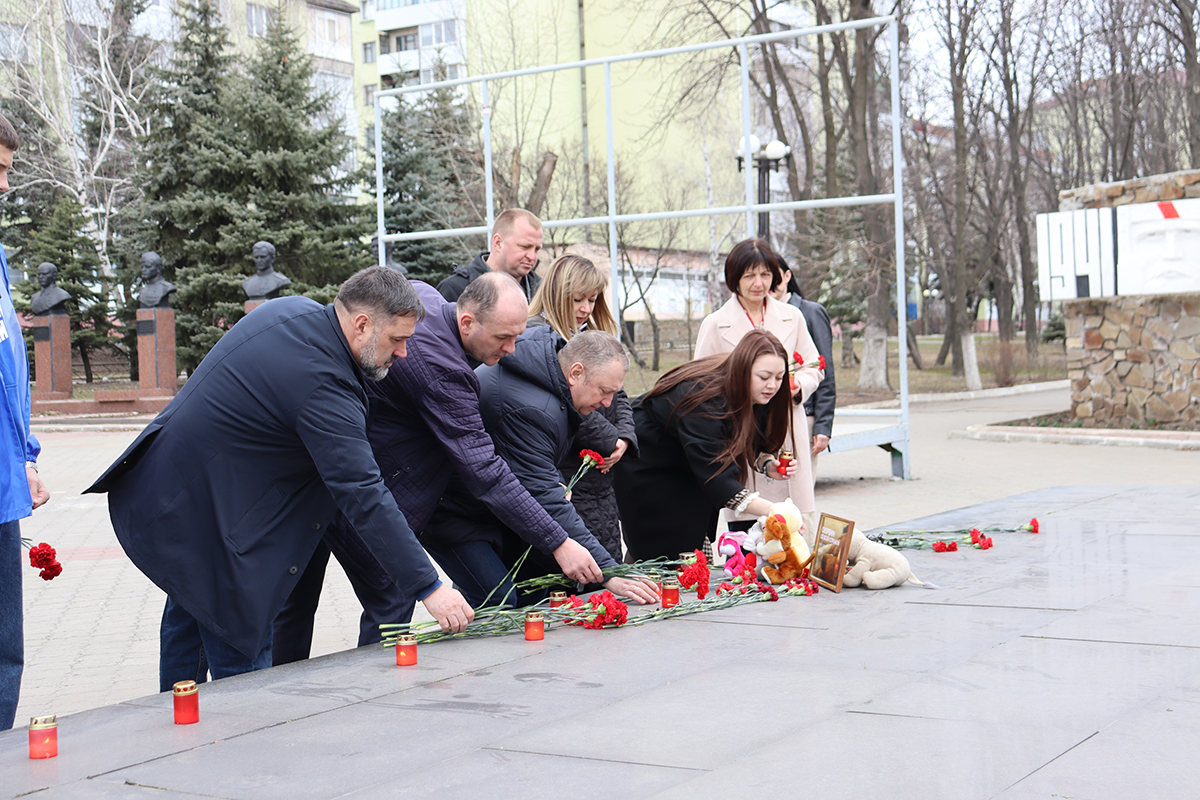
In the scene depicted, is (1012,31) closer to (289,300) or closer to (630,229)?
(630,229)

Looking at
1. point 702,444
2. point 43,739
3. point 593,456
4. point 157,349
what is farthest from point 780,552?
point 157,349

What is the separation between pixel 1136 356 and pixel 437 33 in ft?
121

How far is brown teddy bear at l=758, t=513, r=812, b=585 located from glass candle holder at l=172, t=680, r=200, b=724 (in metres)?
2.12

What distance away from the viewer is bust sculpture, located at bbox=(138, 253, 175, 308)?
2050 cm

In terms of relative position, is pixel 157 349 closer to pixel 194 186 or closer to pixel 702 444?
pixel 194 186

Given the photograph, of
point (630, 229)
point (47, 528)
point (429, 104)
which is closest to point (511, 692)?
point (47, 528)

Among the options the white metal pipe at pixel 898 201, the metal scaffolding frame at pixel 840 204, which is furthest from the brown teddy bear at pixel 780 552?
the white metal pipe at pixel 898 201

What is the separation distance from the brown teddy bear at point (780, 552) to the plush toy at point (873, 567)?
7.4 inches

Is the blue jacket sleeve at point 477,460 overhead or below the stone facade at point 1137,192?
below

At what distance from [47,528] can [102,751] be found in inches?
290

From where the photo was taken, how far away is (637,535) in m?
5.07

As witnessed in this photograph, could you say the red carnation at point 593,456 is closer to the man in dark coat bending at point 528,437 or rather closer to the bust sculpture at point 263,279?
the man in dark coat bending at point 528,437

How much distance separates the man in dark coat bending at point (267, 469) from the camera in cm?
320

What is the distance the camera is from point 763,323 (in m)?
6.19
